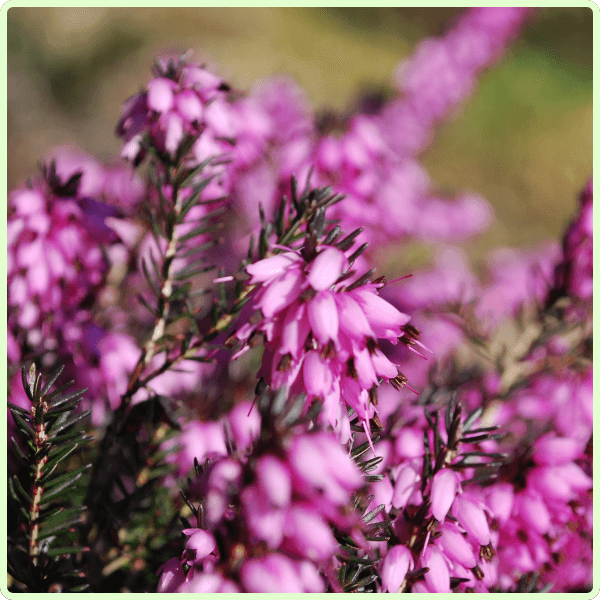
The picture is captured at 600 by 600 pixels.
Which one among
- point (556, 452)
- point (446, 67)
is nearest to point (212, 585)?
point (556, 452)

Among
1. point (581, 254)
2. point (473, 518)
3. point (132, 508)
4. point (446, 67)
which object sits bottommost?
point (132, 508)

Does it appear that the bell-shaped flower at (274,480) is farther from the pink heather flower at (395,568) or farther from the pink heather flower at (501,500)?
the pink heather flower at (501,500)

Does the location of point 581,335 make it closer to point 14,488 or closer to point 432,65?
point 14,488

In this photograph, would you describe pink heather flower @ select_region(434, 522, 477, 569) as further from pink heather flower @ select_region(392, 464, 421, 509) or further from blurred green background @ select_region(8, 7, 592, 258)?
blurred green background @ select_region(8, 7, 592, 258)

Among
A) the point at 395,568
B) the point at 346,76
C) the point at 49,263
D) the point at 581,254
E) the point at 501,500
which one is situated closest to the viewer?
the point at 395,568

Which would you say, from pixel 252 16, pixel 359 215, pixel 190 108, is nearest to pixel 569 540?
pixel 359 215

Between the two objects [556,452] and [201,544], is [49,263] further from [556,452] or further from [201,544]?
[556,452]
